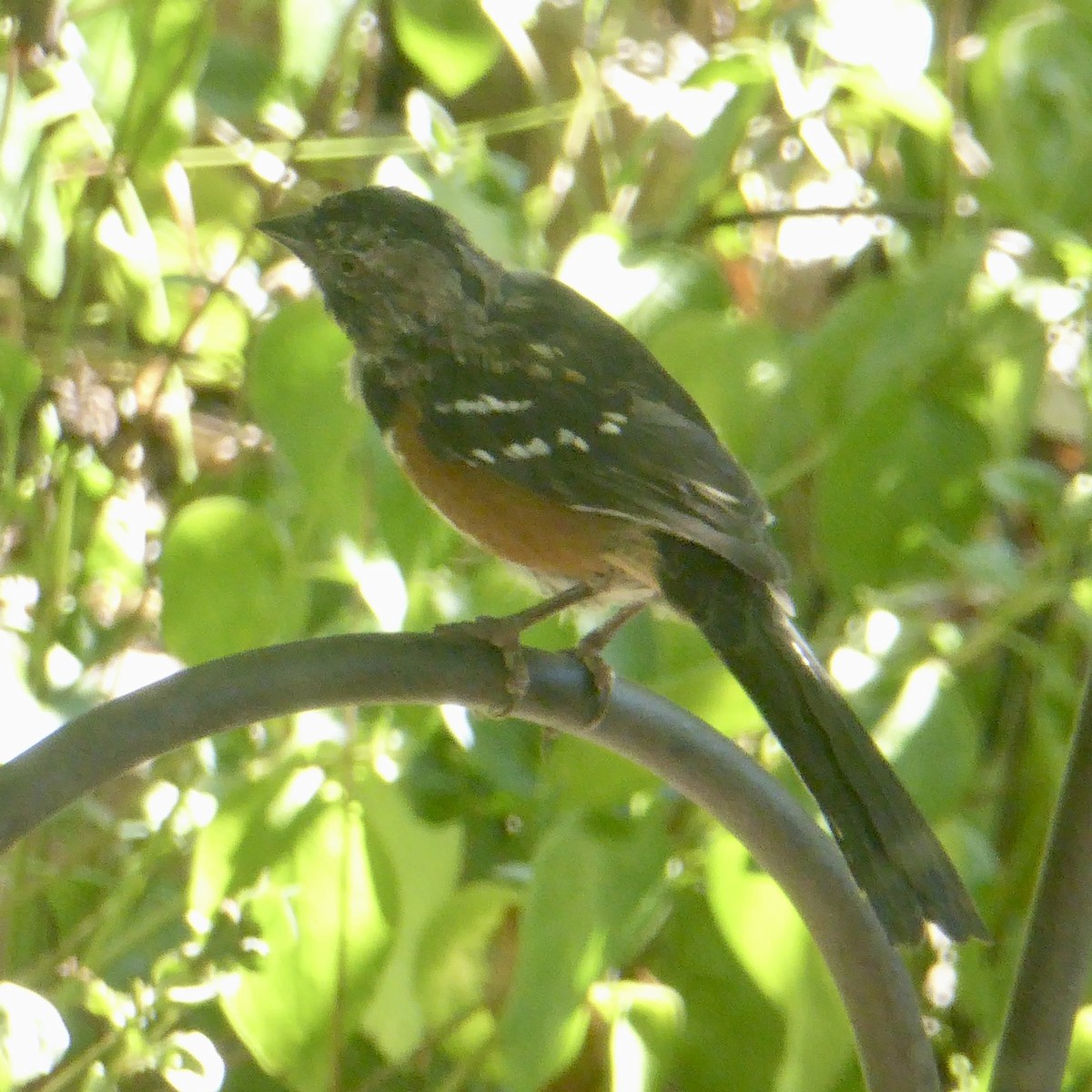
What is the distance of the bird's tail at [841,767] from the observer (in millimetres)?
1240

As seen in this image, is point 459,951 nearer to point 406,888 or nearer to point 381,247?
A: point 406,888

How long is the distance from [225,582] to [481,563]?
0.48 meters

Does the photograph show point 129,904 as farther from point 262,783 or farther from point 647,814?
point 647,814

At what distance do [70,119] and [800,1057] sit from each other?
1.44 meters

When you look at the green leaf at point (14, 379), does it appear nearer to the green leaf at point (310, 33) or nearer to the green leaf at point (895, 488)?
the green leaf at point (310, 33)

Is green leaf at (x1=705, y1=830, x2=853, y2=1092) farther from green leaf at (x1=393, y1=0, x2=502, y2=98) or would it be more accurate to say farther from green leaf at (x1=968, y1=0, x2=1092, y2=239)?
green leaf at (x1=393, y1=0, x2=502, y2=98)

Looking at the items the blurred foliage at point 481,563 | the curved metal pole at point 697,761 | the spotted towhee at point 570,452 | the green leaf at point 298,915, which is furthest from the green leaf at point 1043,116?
the green leaf at point 298,915

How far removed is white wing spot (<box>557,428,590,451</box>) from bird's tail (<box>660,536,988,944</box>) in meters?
0.21

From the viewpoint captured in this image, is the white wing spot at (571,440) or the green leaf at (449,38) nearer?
the white wing spot at (571,440)

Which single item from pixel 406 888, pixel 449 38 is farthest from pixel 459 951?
pixel 449 38

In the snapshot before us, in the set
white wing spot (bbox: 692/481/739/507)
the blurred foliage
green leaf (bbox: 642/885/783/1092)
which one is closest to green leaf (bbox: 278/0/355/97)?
the blurred foliage

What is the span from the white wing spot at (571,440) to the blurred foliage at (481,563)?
15 cm

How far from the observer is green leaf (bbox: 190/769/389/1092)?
1.54m

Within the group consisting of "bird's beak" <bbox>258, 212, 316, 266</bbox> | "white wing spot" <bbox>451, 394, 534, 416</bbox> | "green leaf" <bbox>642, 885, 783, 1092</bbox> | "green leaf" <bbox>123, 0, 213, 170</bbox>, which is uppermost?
"green leaf" <bbox>123, 0, 213, 170</bbox>
